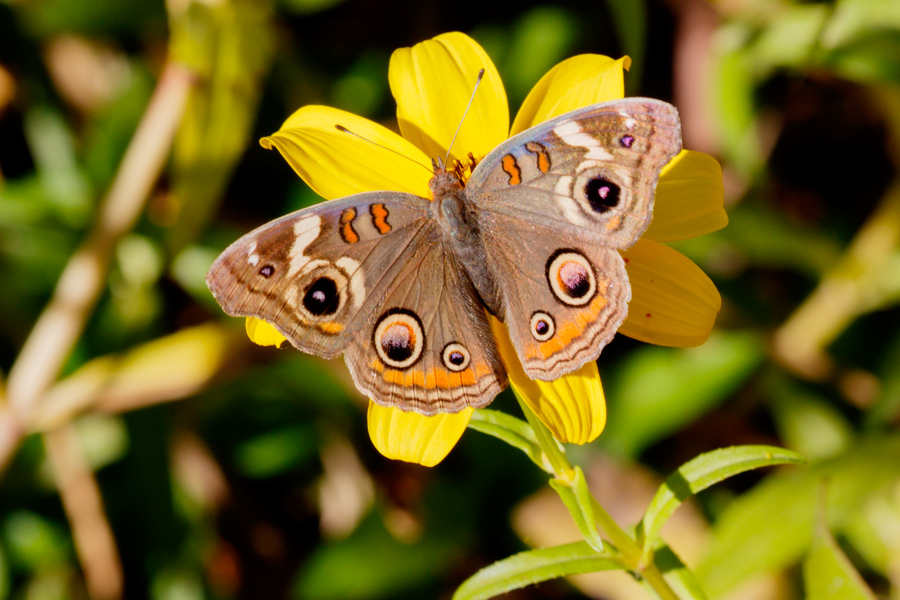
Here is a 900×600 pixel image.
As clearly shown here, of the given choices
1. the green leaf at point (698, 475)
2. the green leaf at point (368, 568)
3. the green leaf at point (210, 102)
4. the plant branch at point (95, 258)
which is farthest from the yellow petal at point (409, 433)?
the plant branch at point (95, 258)

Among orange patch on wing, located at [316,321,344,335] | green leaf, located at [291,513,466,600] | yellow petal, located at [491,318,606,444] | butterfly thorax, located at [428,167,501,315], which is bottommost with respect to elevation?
green leaf, located at [291,513,466,600]

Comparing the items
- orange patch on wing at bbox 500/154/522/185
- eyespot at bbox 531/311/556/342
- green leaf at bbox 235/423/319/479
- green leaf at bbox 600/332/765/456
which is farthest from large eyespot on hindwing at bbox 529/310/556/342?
green leaf at bbox 235/423/319/479

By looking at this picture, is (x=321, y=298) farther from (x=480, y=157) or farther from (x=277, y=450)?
(x=277, y=450)

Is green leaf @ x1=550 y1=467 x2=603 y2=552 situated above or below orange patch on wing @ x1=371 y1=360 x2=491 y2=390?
below

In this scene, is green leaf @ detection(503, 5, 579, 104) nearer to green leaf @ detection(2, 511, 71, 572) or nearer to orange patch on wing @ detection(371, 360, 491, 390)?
orange patch on wing @ detection(371, 360, 491, 390)

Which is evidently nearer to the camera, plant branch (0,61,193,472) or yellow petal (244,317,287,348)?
yellow petal (244,317,287,348)

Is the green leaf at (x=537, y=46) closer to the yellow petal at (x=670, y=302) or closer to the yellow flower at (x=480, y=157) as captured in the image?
the yellow flower at (x=480, y=157)

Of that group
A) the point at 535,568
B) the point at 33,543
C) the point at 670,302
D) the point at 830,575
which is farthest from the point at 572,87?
the point at 33,543
